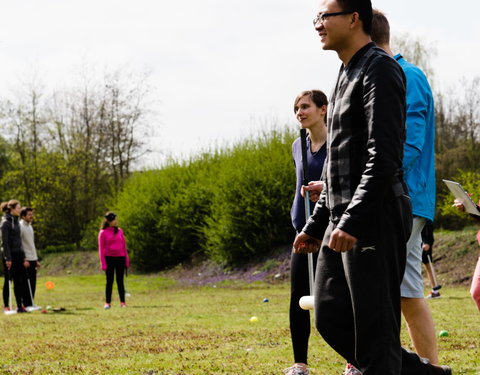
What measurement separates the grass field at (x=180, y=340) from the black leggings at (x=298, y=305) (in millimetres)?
405

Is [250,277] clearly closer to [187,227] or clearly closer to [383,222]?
[187,227]

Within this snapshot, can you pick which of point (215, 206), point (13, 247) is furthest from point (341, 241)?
point (215, 206)

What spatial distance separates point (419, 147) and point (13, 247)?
419 inches

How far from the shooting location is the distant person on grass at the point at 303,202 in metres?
4.83

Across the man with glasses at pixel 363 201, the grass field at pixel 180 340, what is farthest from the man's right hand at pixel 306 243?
the grass field at pixel 180 340

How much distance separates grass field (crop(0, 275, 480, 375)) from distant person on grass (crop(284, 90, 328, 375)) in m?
0.41

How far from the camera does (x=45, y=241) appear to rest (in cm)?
3591

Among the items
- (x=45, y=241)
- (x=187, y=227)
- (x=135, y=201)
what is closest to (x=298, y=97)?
(x=187, y=227)

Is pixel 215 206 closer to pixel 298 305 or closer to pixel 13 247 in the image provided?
pixel 13 247

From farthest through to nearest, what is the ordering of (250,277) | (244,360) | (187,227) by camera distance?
(187,227) → (250,277) → (244,360)

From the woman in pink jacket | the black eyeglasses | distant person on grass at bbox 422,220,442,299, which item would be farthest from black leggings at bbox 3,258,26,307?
the black eyeglasses

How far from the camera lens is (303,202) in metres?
4.91

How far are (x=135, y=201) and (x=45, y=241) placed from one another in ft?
35.7

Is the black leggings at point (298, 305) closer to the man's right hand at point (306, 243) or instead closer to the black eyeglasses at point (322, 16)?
the man's right hand at point (306, 243)
